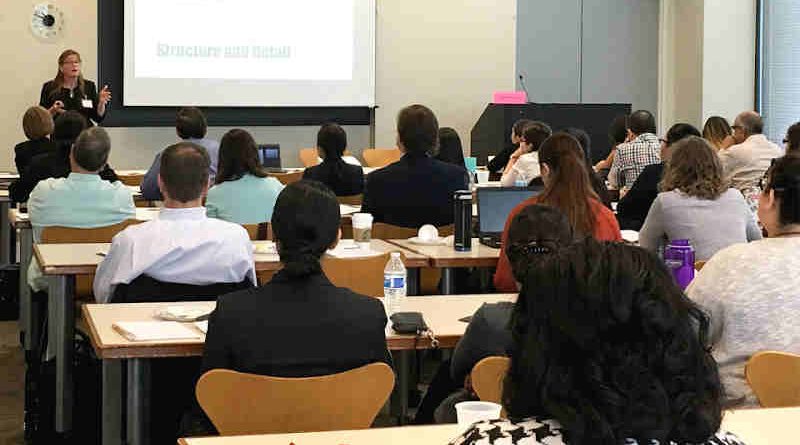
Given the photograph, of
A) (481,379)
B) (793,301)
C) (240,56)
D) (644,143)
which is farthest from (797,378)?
(240,56)

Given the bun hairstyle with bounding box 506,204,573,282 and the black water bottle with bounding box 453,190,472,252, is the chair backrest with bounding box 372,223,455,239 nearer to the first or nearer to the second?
the black water bottle with bounding box 453,190,472,252

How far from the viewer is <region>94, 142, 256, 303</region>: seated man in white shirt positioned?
4.49m

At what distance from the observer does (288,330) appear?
3186 mm

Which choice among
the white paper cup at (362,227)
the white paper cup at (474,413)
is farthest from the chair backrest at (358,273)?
the white paper cup at (474,413)

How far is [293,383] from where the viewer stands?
9.35 ft

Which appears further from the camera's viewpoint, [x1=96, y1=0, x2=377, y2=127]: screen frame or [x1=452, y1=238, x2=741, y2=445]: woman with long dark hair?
[x1=96, y1=0, x2=377, y2=127]: screen frame

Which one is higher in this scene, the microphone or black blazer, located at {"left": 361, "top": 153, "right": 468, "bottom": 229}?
the microphone

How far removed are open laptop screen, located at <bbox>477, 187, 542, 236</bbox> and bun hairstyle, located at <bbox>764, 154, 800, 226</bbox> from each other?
8.43 feet

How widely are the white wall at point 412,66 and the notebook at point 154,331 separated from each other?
25.4 ft

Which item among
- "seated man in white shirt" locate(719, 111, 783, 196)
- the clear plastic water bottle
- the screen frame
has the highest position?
the screen frame

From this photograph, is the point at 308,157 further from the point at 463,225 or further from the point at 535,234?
the point at 535,234

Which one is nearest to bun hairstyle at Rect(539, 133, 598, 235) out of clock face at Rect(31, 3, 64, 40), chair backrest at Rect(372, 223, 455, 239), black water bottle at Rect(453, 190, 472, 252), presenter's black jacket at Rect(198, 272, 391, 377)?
black water bottle at Rect(453, 190, 472, 252)

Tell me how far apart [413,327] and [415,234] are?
2543 millimetres

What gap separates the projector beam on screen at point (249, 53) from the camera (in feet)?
36.4
